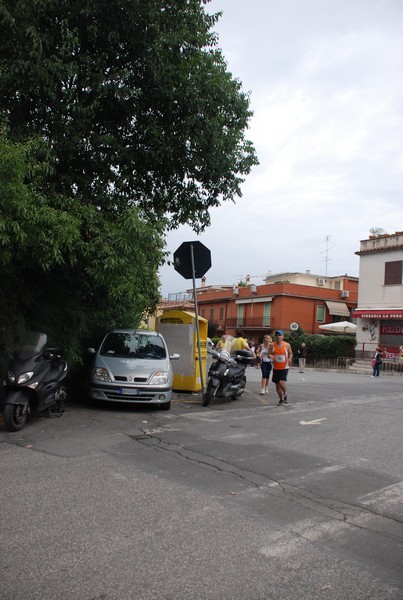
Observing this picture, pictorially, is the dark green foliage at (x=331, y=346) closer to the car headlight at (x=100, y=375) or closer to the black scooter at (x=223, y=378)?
the black scooter at (x=223, y=378)

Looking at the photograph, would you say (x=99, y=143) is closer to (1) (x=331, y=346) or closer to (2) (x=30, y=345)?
(2) (x=30, y=345)

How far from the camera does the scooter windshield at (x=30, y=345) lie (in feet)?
25.9

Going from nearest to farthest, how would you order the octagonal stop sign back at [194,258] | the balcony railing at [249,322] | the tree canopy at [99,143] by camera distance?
the tree canopy at [99,143] < the octagonal stop sign back at [194,258] < the balcony railing at [249,322]

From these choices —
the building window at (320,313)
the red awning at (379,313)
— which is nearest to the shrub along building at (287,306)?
the building window at (320,313)

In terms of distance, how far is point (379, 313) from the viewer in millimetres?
35281

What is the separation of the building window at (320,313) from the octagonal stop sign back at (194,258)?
40463mm

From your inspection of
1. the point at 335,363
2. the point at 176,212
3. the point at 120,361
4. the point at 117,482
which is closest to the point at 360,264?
the point at 335,363

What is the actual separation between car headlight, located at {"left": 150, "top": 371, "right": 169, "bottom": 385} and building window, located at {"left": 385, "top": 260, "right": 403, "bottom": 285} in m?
29.1

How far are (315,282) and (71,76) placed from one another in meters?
53.1

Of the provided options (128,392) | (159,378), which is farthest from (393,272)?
(128,392)

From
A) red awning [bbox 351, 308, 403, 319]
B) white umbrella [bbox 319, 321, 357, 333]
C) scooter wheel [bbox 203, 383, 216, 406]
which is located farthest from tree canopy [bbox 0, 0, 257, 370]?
white umbrella [bbox 319, 321, 357, 333]

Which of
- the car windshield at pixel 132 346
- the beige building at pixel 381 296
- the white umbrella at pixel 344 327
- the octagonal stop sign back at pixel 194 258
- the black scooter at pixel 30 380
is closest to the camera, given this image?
the black scooter at pixel 30 380

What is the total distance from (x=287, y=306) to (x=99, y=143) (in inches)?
1600

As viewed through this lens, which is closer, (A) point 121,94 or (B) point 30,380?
(B) point 30,380
